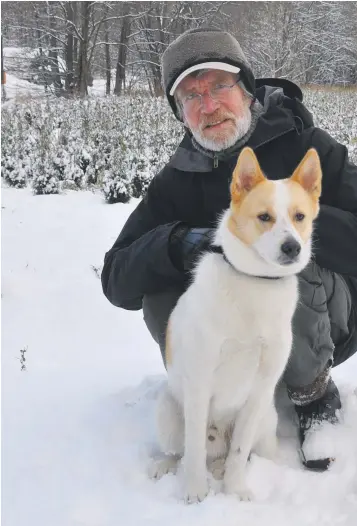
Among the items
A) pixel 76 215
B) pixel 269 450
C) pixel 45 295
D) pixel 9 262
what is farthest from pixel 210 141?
pixel 76 215

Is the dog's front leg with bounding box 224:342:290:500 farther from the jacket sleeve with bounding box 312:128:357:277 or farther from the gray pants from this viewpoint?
the jacket sleeve with bounding box 312:128:357:277

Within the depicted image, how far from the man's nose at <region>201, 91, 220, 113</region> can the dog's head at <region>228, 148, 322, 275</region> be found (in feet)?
1.80

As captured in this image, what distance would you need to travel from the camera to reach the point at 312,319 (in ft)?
6.28

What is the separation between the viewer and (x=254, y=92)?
A: 212 cm

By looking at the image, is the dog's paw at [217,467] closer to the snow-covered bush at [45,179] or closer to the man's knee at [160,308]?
the man's knee at [160,308]

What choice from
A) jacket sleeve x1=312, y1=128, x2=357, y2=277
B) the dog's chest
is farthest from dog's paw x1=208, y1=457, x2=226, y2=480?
jacket sleeve x1=312, y1=128, x2=357, y2=277

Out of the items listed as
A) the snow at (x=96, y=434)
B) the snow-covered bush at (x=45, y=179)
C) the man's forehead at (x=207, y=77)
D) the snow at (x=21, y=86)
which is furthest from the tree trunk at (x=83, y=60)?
the man's forehead at (x=207, y=77)

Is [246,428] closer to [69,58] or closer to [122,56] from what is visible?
[69,58]

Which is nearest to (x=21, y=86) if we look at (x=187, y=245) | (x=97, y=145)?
(x=97, y=145)

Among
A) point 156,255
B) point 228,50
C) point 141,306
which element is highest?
point 228,50

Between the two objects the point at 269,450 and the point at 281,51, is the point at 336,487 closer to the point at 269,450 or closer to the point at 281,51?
the point at 269,450

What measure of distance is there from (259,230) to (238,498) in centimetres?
92

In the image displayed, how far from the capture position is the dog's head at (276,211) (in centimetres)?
145

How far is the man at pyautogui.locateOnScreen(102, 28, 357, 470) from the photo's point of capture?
6.28 ft
